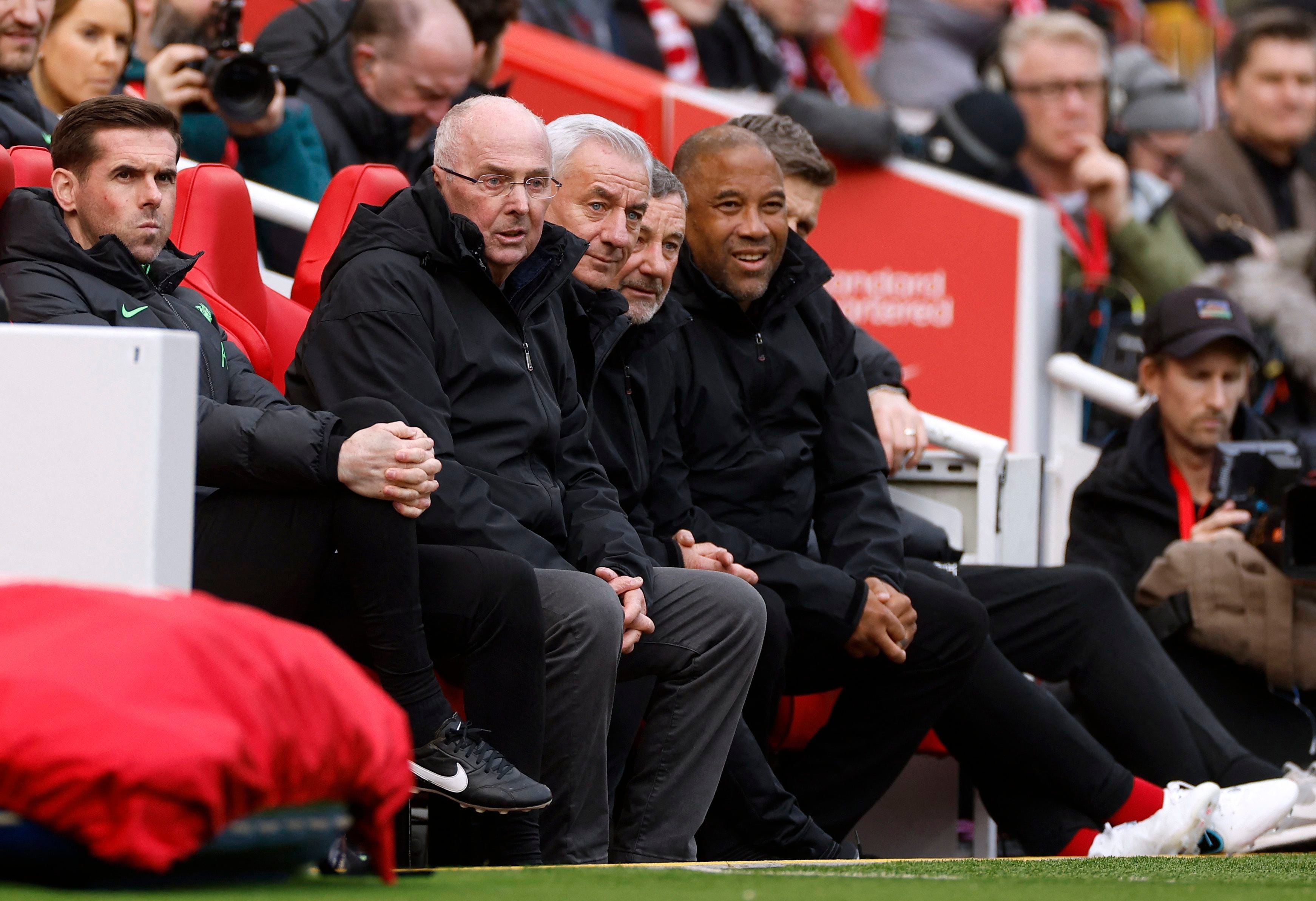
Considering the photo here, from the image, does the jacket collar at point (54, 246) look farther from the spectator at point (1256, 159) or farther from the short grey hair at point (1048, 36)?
the spectator at point (1256, 159)

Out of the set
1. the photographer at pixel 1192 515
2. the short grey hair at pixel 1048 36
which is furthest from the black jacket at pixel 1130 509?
the short grey hair at pixel 1048 36

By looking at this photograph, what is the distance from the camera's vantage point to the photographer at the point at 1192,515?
180 inches

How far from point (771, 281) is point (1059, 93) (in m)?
3.68

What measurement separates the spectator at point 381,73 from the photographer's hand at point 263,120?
14.4 inches

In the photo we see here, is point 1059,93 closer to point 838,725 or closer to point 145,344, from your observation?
point 838,725

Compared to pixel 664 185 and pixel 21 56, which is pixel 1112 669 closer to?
pixel 664 185

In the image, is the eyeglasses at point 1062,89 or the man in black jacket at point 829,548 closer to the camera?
the man in black jacket at point 829,548

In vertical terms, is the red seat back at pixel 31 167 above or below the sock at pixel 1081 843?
above

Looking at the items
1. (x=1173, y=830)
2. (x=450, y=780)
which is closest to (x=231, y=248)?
(x=450, y=780)

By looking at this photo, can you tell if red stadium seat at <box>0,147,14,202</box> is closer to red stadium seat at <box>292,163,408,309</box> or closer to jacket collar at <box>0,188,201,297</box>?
jacket collar at <box>0,188,201,297</box>

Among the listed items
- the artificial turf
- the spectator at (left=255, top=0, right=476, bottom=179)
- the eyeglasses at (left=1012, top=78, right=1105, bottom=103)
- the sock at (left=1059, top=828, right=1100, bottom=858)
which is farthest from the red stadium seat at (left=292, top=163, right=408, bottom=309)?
the eyeglasses at (left=1012, top=78, right=1105, bottom=103)

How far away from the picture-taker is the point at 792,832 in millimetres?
3600

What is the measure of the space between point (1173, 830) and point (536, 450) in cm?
146

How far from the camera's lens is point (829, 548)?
4.10 metres
